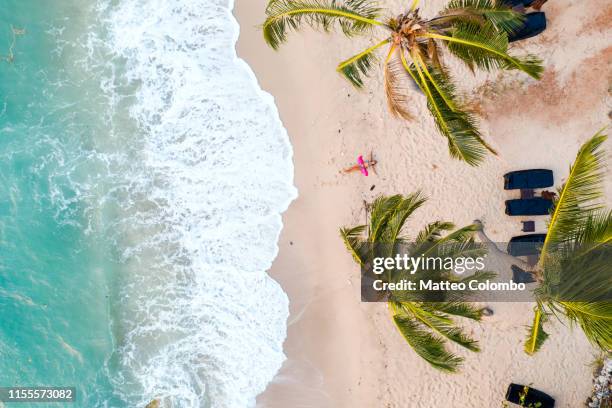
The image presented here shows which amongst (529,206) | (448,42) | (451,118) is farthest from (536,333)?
(448,42)

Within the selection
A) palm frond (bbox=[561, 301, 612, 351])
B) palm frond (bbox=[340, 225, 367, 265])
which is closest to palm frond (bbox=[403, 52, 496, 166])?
palm frond (bbox=[340, 225, 367, 265])

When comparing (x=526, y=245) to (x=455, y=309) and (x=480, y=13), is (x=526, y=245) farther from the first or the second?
(x=480, y=13)

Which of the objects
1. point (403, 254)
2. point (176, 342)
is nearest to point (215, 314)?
point (176, 342)

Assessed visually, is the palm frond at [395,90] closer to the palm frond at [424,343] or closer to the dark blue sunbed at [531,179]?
the dark blue sunbed at [531,179]

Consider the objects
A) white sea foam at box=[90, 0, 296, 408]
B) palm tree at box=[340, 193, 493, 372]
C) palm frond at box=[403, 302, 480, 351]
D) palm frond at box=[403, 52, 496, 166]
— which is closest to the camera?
palm frond at box=[403, 52, 496, 166]

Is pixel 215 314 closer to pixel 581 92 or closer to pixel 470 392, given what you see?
pixel 470 392

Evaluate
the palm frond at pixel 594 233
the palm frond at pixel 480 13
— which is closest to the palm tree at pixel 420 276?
the palm frond at pixel 594 233

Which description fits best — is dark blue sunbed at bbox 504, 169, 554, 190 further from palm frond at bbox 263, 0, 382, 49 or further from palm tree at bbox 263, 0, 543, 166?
palm frond at bbox 263, 0, 382, 49
